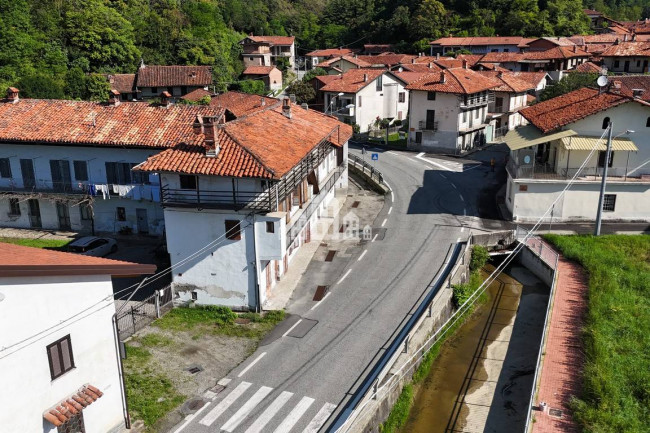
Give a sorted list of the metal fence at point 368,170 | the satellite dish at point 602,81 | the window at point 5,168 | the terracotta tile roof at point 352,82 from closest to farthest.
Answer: the window at point 5,168
the satellite dish at point 602,81
the metal fence at point 368,170
the terracotta tile roof at point 352,82

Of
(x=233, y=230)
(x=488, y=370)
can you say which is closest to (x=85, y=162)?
(x=233, y=230)

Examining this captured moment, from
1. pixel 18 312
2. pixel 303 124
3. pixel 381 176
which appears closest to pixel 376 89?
pixel 381 176

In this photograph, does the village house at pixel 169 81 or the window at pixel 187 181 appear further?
the village house at pixel 169 81

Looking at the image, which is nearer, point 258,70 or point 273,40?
point 258,70

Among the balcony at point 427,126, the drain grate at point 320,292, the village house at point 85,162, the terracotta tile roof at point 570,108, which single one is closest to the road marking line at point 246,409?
the drain grate at point 320,292

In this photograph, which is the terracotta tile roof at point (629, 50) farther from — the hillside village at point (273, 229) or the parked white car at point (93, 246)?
the parked white car at point (93, 246)

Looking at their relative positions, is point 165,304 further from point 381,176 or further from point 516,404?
A: point 381,176

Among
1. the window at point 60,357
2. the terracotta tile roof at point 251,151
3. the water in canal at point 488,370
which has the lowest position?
the water in canal at point 488,370

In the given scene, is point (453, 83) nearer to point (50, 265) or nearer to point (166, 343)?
point (166, 343)
